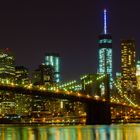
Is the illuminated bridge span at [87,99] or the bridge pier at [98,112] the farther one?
the bridge pier at [98,112]

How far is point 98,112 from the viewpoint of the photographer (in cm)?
10569

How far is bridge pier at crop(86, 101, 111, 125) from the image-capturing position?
106 meters

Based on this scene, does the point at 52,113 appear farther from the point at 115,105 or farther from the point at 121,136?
the point at 121,136

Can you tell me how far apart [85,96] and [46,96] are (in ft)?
19.4

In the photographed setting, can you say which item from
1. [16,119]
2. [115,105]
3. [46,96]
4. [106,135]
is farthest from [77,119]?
[106,135]

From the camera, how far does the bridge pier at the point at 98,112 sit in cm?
10631

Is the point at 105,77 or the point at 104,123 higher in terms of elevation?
the point at 105,77

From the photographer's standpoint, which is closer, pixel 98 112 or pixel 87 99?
pixel 87 99

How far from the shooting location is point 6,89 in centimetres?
9894

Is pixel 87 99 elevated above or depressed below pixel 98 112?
above

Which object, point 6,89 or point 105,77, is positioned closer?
point 6,89

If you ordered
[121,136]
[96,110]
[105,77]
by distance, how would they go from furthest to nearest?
Answer: [105,77], [96,110], [121,136]

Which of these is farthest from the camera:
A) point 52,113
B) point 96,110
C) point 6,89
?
point 52,113

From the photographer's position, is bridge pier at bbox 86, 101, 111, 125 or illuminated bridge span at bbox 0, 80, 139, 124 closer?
illuminated bridge span at bbox 0, 80, 139, 124
